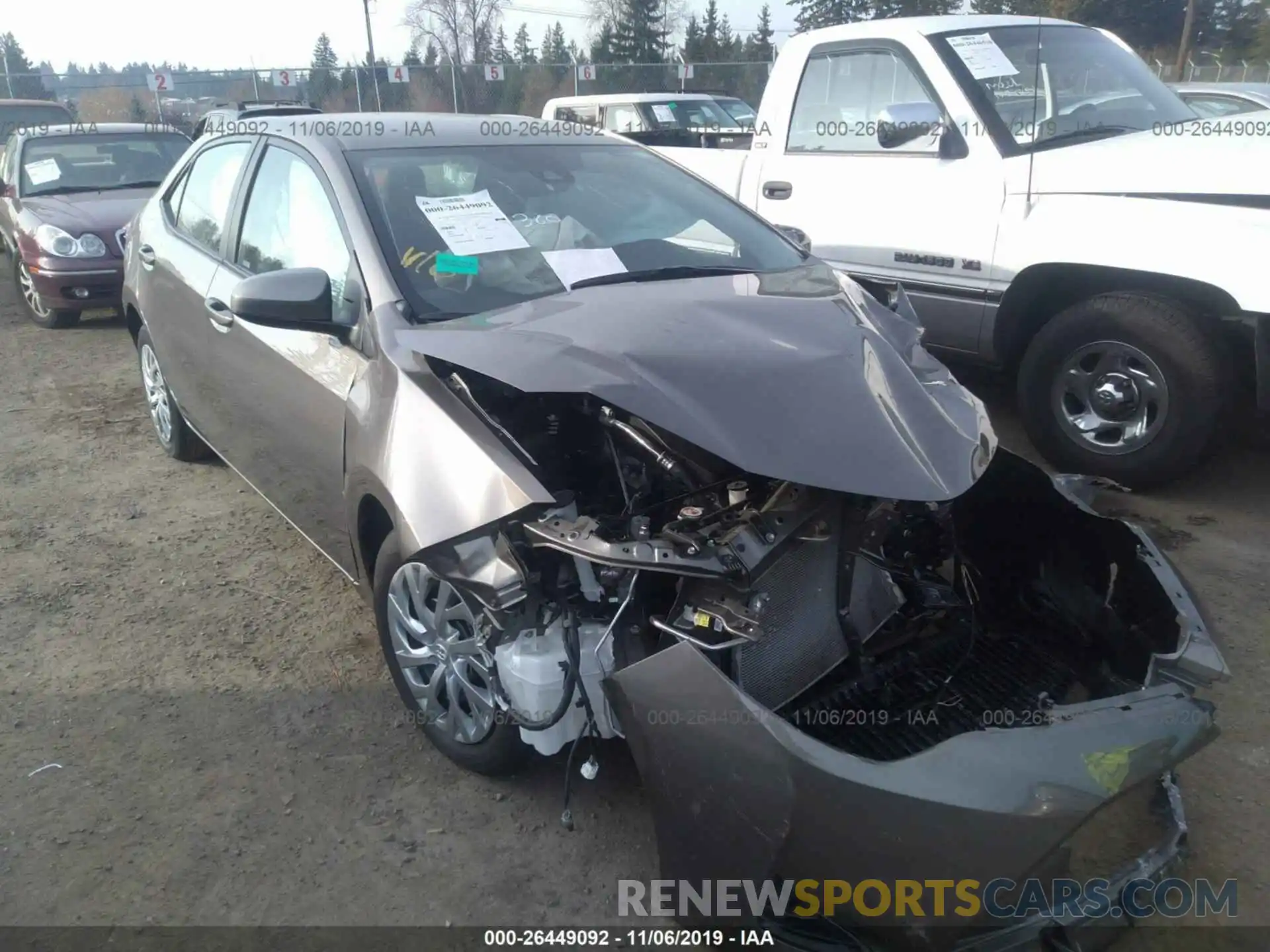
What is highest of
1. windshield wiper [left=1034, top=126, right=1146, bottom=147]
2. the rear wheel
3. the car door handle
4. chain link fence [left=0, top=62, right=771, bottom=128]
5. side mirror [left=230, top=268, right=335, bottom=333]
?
chain link fence [left=0, top=62, right=771, bottom=128]

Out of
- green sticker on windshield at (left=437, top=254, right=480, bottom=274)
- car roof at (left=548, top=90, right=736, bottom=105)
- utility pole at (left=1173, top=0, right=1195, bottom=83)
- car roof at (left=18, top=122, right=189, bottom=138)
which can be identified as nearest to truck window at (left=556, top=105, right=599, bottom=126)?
car roof at (left=548, top=90, right=736, bottom=105)

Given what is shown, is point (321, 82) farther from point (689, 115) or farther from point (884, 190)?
point (884, 190)

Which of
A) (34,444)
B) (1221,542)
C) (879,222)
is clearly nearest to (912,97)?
(879,222)

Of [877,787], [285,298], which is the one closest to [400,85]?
[285,298]

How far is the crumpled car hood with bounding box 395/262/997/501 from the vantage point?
2.20 m

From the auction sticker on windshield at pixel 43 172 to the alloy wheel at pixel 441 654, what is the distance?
8.22 metres

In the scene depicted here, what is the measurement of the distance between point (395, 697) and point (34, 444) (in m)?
3.75

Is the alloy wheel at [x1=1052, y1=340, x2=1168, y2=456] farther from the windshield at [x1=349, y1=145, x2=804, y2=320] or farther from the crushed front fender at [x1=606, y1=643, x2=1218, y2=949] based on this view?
the crushed front fender at [x1=606, y1=643, x2=1218, y2=949]

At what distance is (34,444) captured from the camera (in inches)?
221

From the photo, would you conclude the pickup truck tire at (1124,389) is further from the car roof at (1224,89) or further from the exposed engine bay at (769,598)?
the car roof at (1224,89)

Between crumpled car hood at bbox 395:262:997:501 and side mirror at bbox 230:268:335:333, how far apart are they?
32 cm

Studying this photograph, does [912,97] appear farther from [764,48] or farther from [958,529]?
[764,48]

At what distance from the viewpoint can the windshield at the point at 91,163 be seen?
29.0 ft

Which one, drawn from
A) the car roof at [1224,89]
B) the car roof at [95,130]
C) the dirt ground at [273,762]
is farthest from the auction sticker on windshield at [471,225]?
Result: the car roof at [1224,89]
